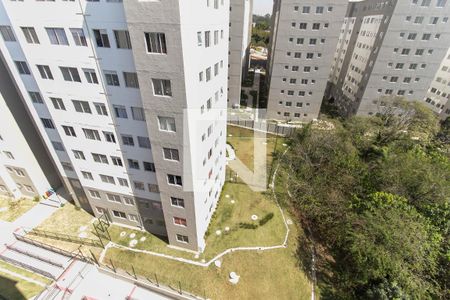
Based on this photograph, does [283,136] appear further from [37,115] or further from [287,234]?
[37,115]

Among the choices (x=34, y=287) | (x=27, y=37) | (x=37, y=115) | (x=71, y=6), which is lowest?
(x=34, y=287)

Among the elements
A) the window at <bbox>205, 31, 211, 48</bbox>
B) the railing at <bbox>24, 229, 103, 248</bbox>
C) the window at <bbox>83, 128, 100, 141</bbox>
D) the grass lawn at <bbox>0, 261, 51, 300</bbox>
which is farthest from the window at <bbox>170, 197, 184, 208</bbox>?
the grass lawn at <bbox>0, 261, 51, 300</bbox>

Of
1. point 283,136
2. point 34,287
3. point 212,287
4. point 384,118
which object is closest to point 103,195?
point 34,287

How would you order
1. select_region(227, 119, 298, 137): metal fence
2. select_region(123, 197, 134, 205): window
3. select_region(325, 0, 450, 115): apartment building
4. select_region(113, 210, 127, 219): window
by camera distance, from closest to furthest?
select_region(123, 197, 134, 205): window, select_region(113, 210, 127, 219): window, select_region(325, 0, 450, 115): apartment building, select_region(227, 119, 298, 137): metal fence

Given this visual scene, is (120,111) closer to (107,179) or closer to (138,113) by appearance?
(138,113)

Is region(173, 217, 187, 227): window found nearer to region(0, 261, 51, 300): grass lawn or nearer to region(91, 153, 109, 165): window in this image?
region(91, 153, 109, 165): window

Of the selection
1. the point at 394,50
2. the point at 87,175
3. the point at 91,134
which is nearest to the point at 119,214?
the point at 87,175
